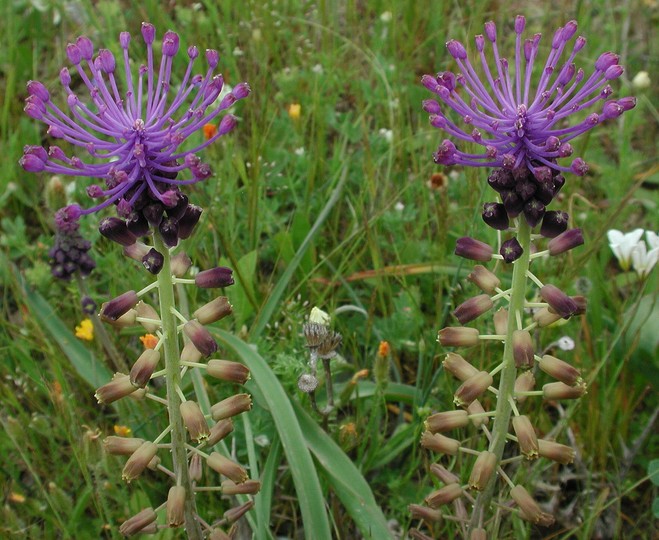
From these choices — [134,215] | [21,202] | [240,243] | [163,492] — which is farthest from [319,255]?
[134,215]

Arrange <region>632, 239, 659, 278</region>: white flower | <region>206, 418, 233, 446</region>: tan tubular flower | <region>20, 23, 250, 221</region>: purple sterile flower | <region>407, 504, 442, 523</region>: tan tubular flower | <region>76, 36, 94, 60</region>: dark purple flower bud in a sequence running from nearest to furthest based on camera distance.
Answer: <region>20, 23, 250, 221</region>: purple sterile flower < <region>76, 36, 94, 60</region>: dark purple flower bud < <region>206, 418, 233, 446</region>: tan tubular flower < <region>407, 504, 442, 523</region>: tan tubular flower < <region>632, 239, 659, 278</region>: white flower

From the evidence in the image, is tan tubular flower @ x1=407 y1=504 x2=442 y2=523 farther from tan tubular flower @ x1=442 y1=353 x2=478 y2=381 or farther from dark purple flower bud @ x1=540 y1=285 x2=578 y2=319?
dark purple flower bud @ x1=540 y1=285 x2=578 y2=319

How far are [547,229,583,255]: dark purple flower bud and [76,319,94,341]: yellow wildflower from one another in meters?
1.84

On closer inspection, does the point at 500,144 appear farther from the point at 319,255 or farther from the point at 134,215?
the point at 319,255

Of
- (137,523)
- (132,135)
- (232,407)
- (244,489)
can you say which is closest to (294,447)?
(244,489)

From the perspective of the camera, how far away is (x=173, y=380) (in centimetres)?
203

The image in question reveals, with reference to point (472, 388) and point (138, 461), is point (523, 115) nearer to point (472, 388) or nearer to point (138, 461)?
point (472, 388)

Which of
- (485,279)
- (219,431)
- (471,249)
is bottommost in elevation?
(219,431)

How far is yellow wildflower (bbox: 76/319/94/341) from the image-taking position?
3.08 meters

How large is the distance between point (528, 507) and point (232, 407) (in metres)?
0.80

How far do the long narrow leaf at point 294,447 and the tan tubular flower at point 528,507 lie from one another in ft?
1.80

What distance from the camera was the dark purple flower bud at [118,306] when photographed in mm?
1907

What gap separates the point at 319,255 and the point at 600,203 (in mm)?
1473

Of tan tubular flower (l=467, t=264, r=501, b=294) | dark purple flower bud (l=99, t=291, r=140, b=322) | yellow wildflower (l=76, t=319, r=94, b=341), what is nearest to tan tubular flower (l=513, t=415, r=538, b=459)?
tan tubular flower (l=467, t=264, r=501, b=294)
